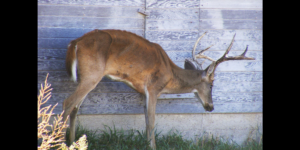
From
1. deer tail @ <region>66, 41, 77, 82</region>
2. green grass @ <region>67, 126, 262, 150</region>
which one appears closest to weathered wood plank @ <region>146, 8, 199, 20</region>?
deer tail @ <region>66, 41, 77, 82</region>

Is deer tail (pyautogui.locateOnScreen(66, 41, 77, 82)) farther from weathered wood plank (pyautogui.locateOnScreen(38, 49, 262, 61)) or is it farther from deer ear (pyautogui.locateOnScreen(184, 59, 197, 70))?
deer ear (pyautogui.locateOnScreen(184, 59, 197, 70))

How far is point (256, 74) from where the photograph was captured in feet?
18.8

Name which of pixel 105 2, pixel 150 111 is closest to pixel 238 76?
pixel 150 111

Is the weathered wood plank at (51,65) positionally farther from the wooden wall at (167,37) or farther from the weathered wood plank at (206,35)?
the weathered wood plank at (206,35)

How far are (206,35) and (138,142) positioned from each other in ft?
7.70

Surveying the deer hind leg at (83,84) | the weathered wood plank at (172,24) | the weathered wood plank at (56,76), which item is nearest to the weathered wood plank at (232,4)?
the weathered wood plank at (172,24)

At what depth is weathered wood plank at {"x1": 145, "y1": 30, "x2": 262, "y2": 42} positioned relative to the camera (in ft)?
17.4

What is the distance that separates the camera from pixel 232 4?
219 inches

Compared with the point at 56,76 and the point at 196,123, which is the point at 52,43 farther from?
the point at 196,123

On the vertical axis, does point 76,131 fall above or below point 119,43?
below

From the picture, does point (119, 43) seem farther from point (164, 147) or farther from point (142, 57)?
point (164, 147)

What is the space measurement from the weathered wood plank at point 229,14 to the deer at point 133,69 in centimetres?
62

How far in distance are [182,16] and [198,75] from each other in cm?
115
